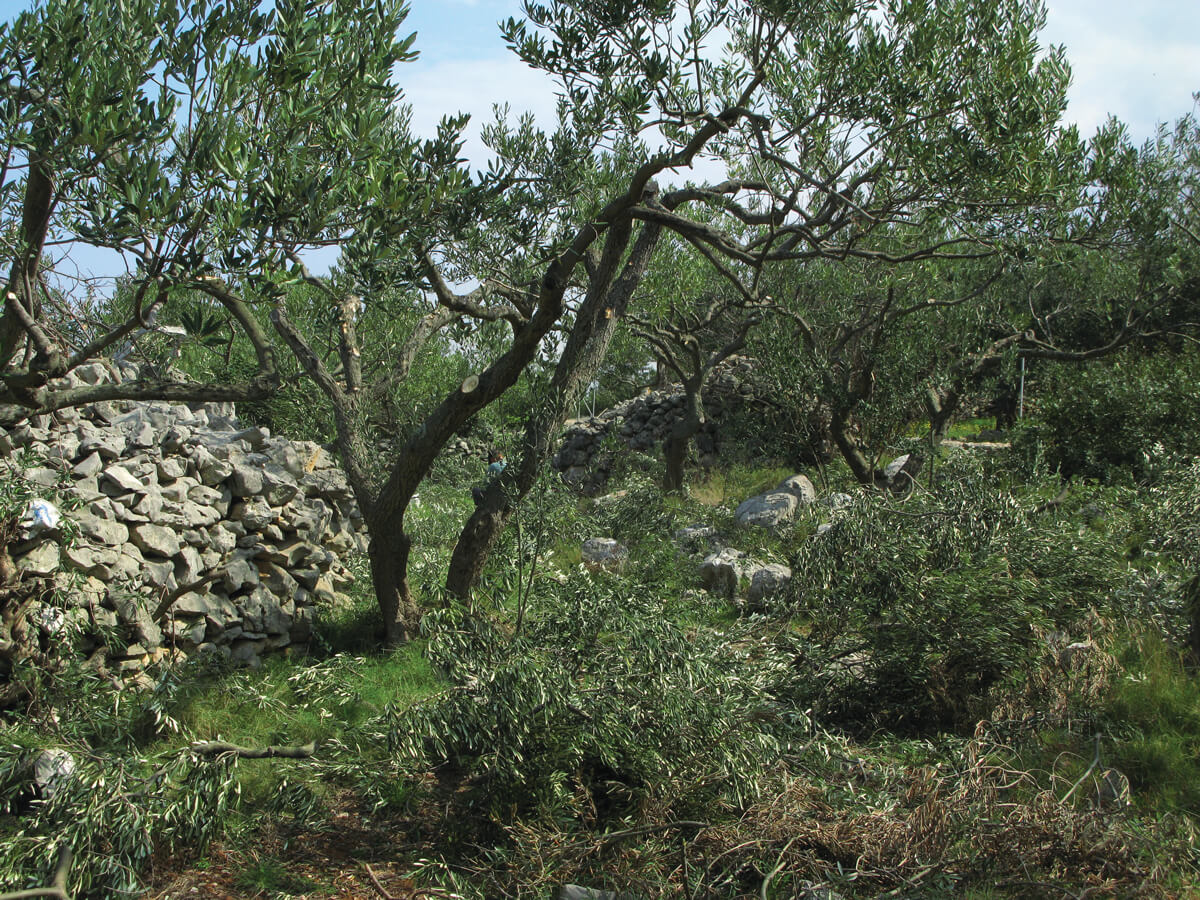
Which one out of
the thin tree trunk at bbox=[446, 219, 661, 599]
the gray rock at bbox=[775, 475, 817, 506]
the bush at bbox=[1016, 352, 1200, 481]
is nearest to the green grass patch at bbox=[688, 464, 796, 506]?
the gray rock at bbox=[775, 475, 817, 506]

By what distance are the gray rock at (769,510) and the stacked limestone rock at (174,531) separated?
5591mm

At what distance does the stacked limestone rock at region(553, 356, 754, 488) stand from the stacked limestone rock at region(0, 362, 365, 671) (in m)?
10.6

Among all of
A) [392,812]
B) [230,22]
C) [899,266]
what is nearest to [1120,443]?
[899,266]

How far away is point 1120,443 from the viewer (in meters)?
12.3

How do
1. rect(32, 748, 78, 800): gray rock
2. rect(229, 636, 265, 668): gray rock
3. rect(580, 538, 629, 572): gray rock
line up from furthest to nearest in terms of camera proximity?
rect(580, 538, 629, 572): gray rock
rect(229, 636, 265, 668): gray rock
rect(32, 748, 78, 800): gray rock

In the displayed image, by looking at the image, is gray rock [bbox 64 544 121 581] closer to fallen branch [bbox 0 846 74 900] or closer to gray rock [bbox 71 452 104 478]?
gray rock [bbox 71 452 104 478]

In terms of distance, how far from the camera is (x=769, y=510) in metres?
12.1


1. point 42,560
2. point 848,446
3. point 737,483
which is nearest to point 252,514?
point 42,560

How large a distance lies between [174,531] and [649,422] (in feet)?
50.7

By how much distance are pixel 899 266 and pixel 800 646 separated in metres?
8.91

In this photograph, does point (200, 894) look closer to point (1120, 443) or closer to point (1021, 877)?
point (1021, 877)

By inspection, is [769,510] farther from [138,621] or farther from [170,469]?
[138,621]

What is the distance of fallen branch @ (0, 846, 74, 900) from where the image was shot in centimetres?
348

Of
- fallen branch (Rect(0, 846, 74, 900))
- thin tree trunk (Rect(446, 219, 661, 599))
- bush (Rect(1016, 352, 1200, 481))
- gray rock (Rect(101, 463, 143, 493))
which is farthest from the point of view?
bush (Rect(1016, 352, 1200, 481))
